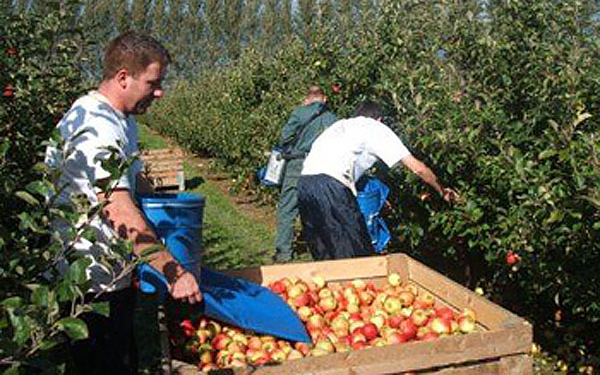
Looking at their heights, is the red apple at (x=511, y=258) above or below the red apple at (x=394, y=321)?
above

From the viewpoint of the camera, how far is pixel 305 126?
284 inches

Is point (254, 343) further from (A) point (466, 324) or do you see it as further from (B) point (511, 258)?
(B) point (511, 258)

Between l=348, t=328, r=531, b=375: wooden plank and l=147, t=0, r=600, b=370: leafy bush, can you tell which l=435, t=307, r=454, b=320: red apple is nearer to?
l=147, t=0, r=600, b=370: leafy bush

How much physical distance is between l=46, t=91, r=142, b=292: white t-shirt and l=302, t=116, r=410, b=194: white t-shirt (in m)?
2.23

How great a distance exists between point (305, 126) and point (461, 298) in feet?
12.4

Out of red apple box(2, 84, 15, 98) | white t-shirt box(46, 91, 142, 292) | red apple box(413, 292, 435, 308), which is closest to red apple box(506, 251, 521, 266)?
red apple box(413, 292, 435, 308)

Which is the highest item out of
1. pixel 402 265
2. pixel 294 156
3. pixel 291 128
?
pixel 291 128

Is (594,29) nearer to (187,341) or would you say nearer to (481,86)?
(481,86)

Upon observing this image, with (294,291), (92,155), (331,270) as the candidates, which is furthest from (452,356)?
(92,155)

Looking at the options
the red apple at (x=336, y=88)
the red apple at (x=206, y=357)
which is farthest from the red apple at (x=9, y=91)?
the red apple at (x=336, y=88)

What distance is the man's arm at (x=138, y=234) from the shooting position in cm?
244

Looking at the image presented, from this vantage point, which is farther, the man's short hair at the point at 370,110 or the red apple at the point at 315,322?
the man's short hair at the point at 370,110

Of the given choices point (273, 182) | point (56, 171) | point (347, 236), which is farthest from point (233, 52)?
point (56, 171)

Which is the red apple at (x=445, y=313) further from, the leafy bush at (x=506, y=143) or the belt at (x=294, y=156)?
the belt at (x=294, y=156)
